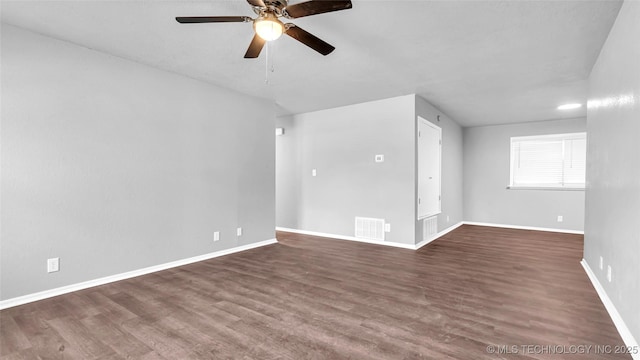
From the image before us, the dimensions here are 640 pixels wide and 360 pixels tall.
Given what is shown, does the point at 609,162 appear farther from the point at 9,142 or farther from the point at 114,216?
the point at 9,142

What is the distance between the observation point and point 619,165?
7.45 ft

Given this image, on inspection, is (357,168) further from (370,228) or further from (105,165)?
(105,165)

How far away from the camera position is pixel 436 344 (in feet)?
6.52

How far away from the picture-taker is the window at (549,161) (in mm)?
6289

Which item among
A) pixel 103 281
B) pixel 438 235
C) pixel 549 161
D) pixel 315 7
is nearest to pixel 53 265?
pixel 103 281

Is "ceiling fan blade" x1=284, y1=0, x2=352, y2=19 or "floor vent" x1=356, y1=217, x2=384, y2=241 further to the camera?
"floor vent" x1=356, y1=217, x2=384, y2=241

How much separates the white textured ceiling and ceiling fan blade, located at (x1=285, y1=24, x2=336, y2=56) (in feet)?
0.97

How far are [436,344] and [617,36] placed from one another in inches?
110

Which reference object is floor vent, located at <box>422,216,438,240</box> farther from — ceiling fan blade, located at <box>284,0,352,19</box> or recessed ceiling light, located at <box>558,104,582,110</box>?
ceiling fan blade, located at <box>284,0,352,19</box>

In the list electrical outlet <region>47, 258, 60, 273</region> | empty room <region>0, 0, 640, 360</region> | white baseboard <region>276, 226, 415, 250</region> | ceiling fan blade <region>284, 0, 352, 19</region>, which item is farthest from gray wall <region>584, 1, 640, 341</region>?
electrical outlet <region>47, 258, 60, 273</region>

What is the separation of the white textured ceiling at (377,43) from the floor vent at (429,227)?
2.17 m

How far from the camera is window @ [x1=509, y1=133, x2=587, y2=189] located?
6289 millimetres

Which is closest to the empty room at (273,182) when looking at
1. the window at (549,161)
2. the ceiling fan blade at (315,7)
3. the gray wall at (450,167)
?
the ceiling fan blade at (315,7)

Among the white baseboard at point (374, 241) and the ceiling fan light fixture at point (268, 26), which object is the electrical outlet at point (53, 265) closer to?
the ceiling fan light fixture at point (268, 26)
